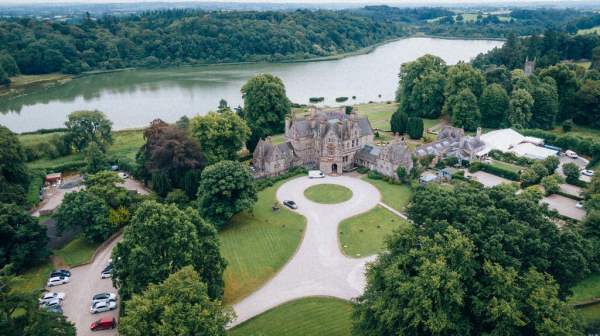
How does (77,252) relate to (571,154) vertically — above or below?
below

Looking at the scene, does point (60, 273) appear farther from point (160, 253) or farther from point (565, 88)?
point (565, 88)

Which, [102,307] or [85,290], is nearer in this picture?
[102,307]

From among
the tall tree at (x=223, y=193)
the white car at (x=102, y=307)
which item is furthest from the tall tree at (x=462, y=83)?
the white car at (x=102, y=307)

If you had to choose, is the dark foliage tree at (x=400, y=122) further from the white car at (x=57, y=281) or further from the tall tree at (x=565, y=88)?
the white car at (x=57, y=281)

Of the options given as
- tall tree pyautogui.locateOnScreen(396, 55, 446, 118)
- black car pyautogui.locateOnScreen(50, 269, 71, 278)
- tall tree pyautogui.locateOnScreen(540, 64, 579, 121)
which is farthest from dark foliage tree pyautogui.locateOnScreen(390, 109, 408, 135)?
black car pyautogui.locateOnScreen(50, 269, 71, 278)

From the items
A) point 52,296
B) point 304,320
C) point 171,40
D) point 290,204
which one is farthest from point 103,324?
point 171,40

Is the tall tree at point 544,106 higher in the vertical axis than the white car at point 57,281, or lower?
higher

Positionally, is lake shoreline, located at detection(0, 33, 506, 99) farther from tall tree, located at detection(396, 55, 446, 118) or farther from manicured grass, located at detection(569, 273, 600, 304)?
manicured grass, located at detection(569, 273, 600, 304)
